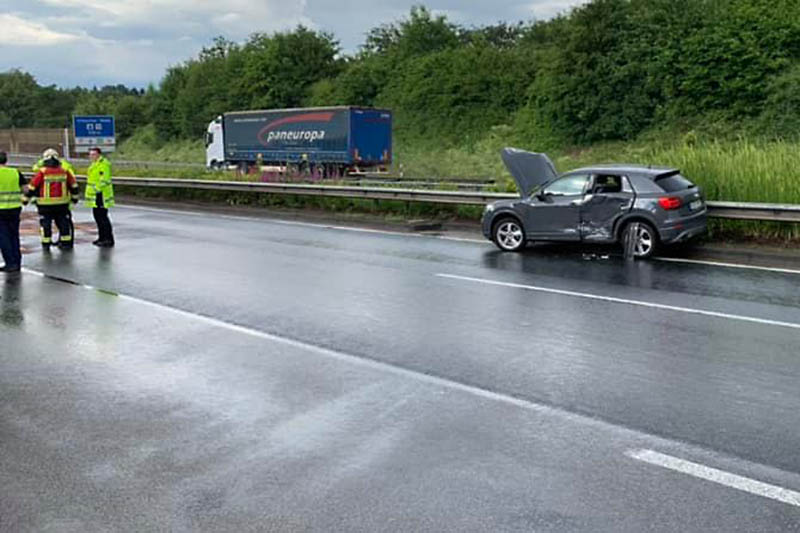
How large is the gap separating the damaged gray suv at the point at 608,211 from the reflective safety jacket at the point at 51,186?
7.51 m

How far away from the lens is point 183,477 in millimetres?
4852

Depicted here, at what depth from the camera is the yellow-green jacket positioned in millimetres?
15195

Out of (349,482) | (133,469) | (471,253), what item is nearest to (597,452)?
(349,482)

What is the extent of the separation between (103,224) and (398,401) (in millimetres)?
10997

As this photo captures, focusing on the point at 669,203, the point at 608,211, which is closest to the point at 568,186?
the point at 608,211

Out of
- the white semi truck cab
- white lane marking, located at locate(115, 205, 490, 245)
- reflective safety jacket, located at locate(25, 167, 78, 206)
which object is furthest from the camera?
the white semi truck cab

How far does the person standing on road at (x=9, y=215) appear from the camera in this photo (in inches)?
492

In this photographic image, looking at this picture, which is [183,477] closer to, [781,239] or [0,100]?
[781,239]

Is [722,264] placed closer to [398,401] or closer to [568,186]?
[568,186]

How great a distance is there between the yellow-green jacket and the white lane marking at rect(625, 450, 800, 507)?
1251cm

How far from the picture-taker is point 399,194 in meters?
19.0

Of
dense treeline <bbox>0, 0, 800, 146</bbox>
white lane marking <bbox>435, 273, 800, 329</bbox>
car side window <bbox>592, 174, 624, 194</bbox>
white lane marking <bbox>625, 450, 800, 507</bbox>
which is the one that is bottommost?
white lane marking <bbox>625, 450, 800, 507</bbox>

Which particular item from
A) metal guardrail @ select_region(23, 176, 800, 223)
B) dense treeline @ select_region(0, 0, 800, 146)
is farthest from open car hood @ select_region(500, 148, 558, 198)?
dense treeline @ select_region(0, 0, 800, 146)

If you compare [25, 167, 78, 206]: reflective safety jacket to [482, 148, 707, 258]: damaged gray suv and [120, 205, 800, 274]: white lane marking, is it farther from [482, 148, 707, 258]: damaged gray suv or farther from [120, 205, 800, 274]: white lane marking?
[482, 148, 707, 258]: damaged gray suv
